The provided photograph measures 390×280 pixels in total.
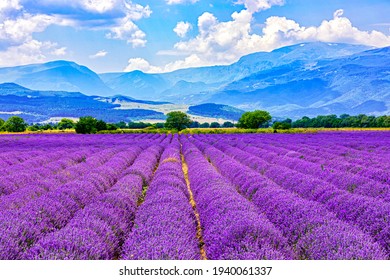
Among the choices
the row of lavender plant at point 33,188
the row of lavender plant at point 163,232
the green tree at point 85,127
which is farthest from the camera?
the green tree at point 85,127

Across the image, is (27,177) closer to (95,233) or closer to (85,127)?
(95,233)

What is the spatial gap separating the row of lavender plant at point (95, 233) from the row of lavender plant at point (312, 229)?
7.75ft

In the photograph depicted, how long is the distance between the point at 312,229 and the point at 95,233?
271cm

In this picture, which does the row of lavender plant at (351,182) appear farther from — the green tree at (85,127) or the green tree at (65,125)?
the green tree at (65,125)

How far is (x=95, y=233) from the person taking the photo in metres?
4.59

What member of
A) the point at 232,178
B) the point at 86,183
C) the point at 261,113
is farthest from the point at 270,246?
the point at 261,113

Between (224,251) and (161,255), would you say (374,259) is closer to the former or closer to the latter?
(224,251)

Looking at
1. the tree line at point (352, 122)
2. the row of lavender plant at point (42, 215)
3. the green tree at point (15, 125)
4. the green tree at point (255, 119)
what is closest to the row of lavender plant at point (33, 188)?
the row of lavender plant at point (42, 215)

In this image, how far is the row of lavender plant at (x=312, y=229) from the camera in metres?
3.95

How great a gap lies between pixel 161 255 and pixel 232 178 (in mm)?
7750

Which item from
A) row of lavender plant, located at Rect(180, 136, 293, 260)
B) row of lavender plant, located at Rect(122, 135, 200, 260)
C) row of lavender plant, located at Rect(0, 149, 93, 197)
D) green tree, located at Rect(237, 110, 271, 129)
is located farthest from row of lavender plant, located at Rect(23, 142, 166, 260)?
green tree, located at Rect(237, 110, 271, 129)

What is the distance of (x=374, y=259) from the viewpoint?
3.64 m

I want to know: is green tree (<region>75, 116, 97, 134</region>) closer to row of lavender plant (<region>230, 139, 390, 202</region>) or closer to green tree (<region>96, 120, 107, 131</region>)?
green tree (<region>96, 120, 107, 131</region>)

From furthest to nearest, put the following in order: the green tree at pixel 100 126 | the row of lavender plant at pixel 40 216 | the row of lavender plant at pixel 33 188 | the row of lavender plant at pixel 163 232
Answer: the green tree at pixel 100 126
the row of lavender plant at pixel 33 188
the row of lavender plant at pixel 40 216
the row of lavender plant at pixel 163 232
